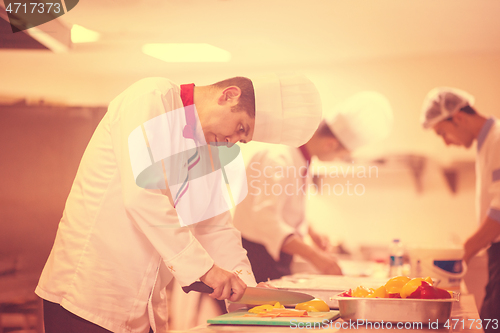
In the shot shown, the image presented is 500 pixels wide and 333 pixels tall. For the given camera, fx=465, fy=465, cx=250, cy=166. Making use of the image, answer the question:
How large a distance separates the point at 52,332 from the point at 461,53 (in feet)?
5.60

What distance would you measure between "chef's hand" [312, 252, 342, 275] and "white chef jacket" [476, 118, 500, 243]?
1.99ft

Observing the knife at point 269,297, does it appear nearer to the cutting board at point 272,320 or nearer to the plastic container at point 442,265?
the cutting board at point 272,320

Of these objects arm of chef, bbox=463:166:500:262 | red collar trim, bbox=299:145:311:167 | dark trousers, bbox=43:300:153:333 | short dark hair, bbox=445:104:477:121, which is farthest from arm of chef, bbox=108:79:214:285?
short dark hair, bbox=445:104:477:121

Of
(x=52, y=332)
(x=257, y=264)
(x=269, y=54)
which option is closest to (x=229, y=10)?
(x=269, y=54)

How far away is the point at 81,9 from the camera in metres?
1.60

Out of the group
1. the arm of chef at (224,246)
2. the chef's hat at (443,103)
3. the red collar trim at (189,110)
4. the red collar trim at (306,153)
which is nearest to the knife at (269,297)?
the arm of chef at (224,246)

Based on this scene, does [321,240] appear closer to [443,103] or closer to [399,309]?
[443,103]

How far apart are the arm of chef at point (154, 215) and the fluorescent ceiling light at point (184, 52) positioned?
669 millimetres

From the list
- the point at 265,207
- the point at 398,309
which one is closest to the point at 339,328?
the point at 398,309

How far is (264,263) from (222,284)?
762mm

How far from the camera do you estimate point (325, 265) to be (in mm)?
1771

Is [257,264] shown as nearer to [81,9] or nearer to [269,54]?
[269,54]

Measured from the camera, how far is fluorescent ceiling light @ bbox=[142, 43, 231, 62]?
1.64 meters

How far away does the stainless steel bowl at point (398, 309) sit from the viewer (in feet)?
3.06
